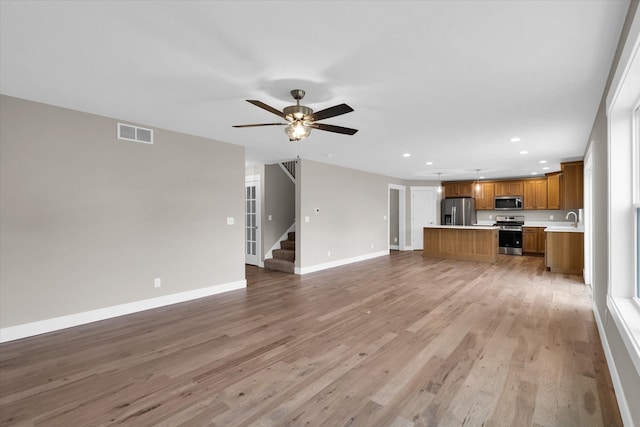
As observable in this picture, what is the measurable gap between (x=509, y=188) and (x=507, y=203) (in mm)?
479

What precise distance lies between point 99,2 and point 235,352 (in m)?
2.76

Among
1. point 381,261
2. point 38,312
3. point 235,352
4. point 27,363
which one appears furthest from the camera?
point 381,261

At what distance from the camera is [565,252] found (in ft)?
20.4

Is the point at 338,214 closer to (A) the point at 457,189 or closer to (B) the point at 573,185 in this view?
(B) the point at 573,185

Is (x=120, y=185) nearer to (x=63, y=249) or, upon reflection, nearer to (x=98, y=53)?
(x=63, y=249)

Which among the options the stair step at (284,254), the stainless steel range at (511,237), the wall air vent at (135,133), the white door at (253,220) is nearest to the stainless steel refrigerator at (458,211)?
the stainless steel range at (511,237)

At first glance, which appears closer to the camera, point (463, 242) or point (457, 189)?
point (463, 242)

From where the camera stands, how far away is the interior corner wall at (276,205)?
23.7ft

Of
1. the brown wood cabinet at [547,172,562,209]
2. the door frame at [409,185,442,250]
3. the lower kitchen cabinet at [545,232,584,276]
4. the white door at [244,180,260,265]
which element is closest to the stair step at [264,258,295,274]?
the white door at [244,180,260,265]

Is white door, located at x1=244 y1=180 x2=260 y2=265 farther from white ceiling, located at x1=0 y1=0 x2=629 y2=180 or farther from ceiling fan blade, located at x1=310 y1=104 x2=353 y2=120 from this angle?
ceiling fan blade, located at x1=310 y1=104 x2=353 y2=120

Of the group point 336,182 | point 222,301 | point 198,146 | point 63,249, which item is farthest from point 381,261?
point 63,249

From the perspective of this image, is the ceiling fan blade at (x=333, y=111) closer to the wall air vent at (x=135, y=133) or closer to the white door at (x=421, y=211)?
the wall air vent at (x=135, y=133)

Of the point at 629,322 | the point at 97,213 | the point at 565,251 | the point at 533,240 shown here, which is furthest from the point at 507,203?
the point at 97,213

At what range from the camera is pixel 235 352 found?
2826 millimetres
